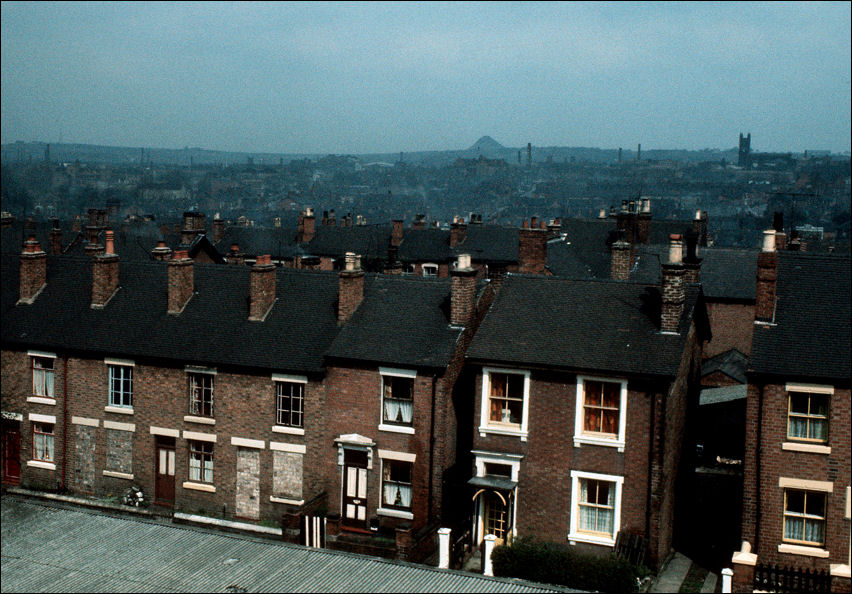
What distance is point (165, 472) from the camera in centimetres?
3147

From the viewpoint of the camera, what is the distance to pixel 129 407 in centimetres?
3188

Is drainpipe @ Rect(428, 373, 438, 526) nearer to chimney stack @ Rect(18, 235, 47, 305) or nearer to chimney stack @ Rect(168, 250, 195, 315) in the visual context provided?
chimney stack @ Rect(168, 250, 195, 315)

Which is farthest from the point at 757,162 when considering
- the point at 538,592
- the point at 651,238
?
the point at 538,592

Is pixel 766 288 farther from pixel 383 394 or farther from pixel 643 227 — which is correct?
pixel 643 227

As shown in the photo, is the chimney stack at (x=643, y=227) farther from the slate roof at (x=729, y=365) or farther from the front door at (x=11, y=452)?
the front door at (x=11, y=452)

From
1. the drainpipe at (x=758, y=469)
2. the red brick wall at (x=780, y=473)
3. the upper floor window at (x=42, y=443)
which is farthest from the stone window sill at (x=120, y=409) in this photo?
the drainpipe at (x=758, y=469)

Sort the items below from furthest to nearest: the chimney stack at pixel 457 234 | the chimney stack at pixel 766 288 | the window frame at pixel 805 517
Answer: the chimney stack at pixel 457 234
the chimney stack at pixel 766 288
the window frame at pixel 805 517

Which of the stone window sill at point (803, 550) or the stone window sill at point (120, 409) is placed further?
the stone window sill at point (120, 409)

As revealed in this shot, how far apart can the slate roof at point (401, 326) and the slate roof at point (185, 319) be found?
111 cm

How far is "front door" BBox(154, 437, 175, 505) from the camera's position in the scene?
31312 millimetres

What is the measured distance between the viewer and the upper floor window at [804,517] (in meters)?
24.2

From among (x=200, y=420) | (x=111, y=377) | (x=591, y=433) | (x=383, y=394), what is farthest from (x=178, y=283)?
(x=591, y=433)

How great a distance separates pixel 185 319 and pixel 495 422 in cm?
1214

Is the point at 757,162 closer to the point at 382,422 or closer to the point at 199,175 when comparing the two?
the point at 199,175
